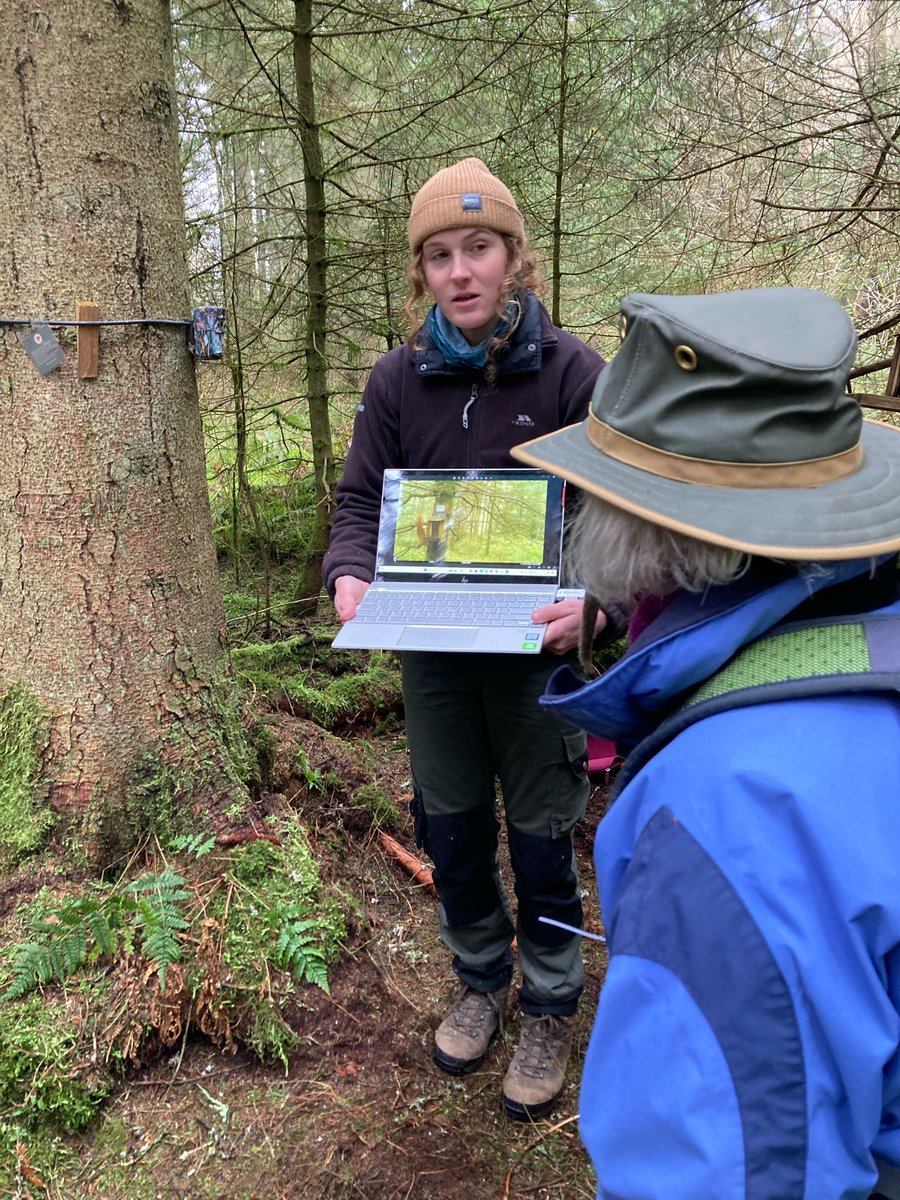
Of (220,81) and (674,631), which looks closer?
(674,631)

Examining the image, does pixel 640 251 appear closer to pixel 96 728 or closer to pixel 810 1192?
pixel 96 728

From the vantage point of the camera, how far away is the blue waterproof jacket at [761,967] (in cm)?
92

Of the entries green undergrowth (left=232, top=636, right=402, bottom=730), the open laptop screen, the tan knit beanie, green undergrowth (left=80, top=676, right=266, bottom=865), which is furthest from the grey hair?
green undergrowth (left=232, top=636, right=402, bottom=730)

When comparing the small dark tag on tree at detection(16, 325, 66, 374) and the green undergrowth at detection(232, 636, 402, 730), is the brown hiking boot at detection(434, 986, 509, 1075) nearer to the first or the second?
the green undergrowth at detection(232, 636, 402, 730)

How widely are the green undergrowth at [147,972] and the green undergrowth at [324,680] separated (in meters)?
1.47

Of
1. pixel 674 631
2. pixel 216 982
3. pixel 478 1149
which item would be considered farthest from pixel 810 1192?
pixel 216 982

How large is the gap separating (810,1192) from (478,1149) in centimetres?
165

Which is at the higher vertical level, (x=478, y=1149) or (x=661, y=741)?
(x=661, y=741)

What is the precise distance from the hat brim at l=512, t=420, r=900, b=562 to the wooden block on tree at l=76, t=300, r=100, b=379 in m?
1.82

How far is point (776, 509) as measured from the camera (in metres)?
1.08

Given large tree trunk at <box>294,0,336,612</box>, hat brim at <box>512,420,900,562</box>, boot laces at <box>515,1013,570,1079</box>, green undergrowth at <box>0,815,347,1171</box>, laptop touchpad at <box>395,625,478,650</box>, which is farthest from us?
large tree trunk at <box>294,0,336,612</box>

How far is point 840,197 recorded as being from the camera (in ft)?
15.8

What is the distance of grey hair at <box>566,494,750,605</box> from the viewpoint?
3.68ft

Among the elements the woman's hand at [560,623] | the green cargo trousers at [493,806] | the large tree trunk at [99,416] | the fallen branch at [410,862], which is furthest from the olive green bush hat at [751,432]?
the fallen branch at [410,862]
